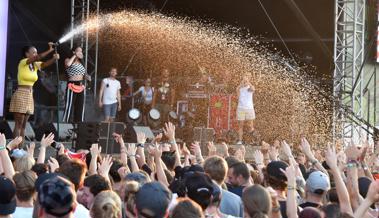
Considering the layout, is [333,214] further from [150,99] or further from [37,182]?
[150,99]

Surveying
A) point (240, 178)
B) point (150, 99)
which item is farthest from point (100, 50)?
point (240, 178)

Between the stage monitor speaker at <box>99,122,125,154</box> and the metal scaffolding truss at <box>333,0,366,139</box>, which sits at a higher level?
the metal scaffolding truss at <box>333,0,366,139</box>

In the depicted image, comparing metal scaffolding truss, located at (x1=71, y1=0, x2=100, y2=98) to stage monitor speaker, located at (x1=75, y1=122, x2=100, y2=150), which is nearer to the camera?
stage monitor speaker, located at (x1=75, y1=122, x2=100, y2=150)

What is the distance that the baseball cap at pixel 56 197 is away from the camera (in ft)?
11.9

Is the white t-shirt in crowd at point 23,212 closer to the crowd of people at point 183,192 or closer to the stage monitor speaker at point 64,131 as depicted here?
the crowd of people at point 183,192

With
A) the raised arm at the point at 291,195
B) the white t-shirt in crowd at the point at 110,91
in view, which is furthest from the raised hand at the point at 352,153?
the white t-shirt in crowd at the point at 110,91

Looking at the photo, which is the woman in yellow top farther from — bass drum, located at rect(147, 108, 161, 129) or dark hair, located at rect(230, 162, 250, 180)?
bass drum, located at rect(147, 108, 161, 129)

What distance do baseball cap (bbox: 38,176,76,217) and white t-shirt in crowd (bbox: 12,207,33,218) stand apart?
1.29 metres

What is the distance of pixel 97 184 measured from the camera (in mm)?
5230

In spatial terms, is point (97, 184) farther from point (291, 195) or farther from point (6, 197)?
point (291, 195)

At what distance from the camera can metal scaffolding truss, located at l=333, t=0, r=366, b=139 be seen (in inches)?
659

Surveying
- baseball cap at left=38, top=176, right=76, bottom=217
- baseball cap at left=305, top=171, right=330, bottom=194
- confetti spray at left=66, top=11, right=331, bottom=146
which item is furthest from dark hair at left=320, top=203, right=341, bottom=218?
confetti spray at left=66, top=11, right=331, bottom=146

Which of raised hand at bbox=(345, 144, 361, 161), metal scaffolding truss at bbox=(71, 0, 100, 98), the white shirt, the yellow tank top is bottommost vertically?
raised hand at bbox=(345, 144, 361, 161)

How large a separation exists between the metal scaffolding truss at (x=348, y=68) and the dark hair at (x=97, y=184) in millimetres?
11780
